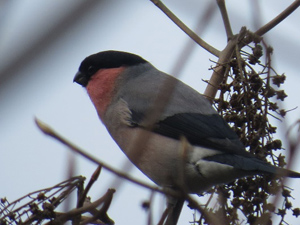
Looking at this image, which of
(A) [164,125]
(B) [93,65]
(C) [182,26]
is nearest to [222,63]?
(C) [182,26]

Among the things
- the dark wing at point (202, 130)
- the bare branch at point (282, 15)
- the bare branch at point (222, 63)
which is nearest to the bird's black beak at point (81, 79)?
the dark wing at point (202, 130)

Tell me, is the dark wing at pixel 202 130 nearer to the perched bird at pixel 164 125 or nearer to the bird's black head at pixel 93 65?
the perched bird at pixel 164 125

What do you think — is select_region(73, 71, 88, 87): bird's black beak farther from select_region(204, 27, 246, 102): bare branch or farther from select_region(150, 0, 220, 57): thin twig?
select_region(204, 27, 246, 102): bare branch

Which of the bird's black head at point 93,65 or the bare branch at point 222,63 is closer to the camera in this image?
the bare branch at point 222,63

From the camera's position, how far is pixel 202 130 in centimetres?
380

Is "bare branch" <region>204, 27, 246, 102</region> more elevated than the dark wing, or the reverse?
"bare branch" <region>204, 27, 246, 102</region>

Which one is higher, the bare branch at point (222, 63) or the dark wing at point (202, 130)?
the bare branch at point (222, 63)

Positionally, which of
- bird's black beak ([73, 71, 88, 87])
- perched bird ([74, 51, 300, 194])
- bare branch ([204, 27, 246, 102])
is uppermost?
bare branch ([204, 27, 246, 102])

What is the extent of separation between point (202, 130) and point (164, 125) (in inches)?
12.3

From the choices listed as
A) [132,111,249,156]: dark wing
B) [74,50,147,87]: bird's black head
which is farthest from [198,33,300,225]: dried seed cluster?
[74,50,147,87]: bird's black head

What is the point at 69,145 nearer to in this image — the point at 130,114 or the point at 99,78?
the point at 130,114

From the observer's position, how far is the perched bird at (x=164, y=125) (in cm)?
349

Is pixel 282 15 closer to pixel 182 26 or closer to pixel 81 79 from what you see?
pixel 182 26

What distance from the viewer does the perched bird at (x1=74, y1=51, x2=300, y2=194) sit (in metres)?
3.49
